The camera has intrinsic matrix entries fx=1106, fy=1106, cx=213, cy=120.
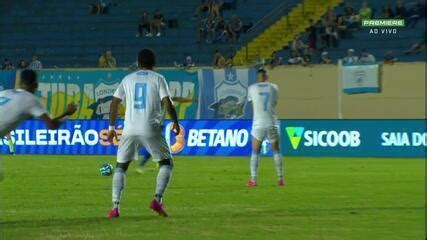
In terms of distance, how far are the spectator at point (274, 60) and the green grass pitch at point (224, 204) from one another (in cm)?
1054

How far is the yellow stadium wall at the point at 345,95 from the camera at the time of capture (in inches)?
1420

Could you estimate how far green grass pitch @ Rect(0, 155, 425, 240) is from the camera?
12.7 metres

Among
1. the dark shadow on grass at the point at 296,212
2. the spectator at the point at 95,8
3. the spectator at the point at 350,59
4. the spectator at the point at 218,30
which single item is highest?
the spectator at the point at 95,8

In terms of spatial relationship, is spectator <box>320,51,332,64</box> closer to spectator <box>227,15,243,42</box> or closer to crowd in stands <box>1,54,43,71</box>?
spectator <box>227,15,243,42</box>

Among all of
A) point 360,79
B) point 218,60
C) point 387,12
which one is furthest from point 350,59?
point 218,60

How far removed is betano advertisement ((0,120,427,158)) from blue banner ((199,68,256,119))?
2.49m

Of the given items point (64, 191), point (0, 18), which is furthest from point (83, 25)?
point (64, 191)

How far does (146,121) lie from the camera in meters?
14.7

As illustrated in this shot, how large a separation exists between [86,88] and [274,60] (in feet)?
22.1

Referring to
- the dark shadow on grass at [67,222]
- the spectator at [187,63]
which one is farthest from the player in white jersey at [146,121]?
the spectator at [187,63]

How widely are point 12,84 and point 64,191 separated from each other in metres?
20.7

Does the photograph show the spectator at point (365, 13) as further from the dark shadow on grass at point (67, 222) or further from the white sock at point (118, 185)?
the dark shadow on grass at point (67, 222)

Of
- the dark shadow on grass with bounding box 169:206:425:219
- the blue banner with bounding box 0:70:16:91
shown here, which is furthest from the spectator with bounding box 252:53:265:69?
the dark shadow on grass with bounding box 169:206:425:219

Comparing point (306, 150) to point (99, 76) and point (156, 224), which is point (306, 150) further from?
point (156, 224)
